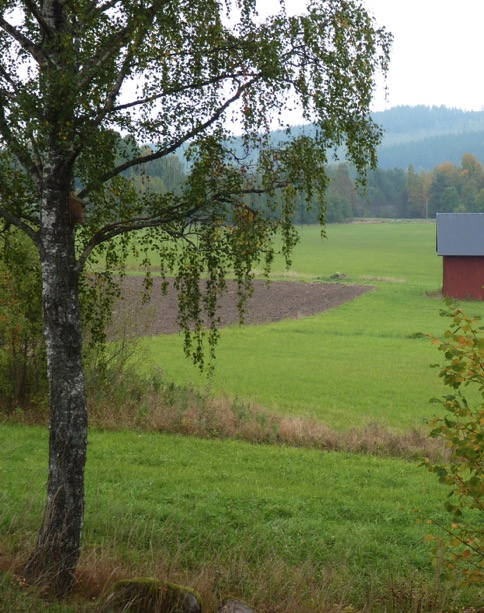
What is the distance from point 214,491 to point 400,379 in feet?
55.8

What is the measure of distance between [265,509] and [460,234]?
45593 mm

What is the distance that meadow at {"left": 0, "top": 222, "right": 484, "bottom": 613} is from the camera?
8.71 meters

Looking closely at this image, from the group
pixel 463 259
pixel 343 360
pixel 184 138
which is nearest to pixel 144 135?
pixel 184 138

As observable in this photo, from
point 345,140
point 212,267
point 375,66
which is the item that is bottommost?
point 212,267

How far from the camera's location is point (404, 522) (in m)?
12.5

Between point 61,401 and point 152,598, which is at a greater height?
point 61,401

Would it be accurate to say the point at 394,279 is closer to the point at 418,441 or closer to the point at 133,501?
the point at 418,441

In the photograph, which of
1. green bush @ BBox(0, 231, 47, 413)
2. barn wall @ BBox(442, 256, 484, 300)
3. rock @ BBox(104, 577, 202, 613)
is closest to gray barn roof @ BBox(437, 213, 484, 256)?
barn wall @ BBox(442, 256, 484, 300)

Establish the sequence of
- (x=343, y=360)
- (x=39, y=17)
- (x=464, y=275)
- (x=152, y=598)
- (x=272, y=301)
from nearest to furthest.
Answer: (x=152, y=598) < (x=39, y=17) < (x=343, y=360) < (x=272, y=301) < (x=464, y=275)

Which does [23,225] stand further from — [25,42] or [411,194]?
[411,194]

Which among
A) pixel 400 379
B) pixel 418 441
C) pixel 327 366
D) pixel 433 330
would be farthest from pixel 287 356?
pixel 418 441

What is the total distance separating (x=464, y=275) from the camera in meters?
53.8

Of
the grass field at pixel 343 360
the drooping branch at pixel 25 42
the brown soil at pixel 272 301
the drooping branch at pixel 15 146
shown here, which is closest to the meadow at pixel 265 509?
the grass field at pixel 343 360

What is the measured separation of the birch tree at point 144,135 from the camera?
28.1ft
